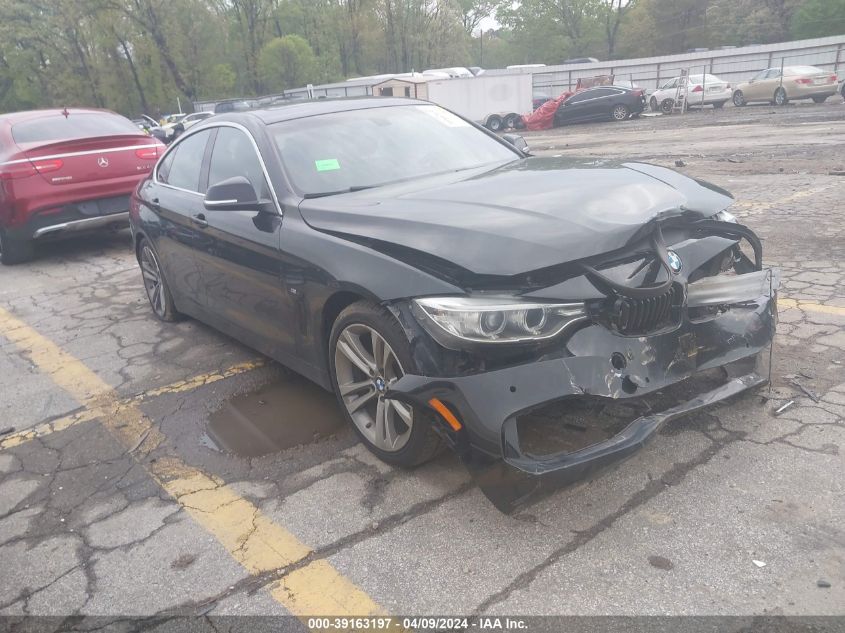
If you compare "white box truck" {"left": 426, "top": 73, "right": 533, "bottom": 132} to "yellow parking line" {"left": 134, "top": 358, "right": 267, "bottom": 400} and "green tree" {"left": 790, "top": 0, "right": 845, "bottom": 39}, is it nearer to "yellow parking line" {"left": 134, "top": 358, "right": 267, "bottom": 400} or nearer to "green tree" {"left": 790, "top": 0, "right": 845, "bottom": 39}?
"yellow parking line" {"left": 134, "top": 358, "right": 267, "bottom": 400}

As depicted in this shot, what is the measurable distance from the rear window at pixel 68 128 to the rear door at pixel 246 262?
14.8 ft

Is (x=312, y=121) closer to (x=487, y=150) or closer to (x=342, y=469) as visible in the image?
(x=487, y=150)

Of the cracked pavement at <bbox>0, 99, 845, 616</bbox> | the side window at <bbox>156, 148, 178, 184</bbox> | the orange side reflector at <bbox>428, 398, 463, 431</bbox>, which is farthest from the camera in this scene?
the side window at <bbox>156, 148, 178, 184</bbox>

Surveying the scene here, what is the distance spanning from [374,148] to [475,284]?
66.6 inches

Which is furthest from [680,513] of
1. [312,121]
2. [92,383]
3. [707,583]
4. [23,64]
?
[23,64]

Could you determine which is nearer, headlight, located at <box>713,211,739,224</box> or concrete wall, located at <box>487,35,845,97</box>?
headlight, located at <box>713,211,739,224</box>

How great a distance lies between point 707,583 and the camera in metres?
2.36

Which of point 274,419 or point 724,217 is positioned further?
point 274,419

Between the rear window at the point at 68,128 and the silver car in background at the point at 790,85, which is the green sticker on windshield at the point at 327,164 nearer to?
the rear window at the point at 68,128

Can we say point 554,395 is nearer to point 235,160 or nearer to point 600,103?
point 235,160

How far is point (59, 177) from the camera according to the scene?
771cm

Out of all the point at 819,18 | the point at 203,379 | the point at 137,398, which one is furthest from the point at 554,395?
the point at 819,18

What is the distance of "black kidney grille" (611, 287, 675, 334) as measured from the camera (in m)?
2.75

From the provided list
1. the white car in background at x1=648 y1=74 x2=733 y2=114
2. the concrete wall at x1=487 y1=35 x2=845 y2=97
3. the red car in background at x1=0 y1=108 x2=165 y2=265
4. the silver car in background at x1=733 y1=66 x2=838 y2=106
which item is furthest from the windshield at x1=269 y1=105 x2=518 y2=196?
the concrete wall at x1=487 y1=35 x2=845 y2=97
